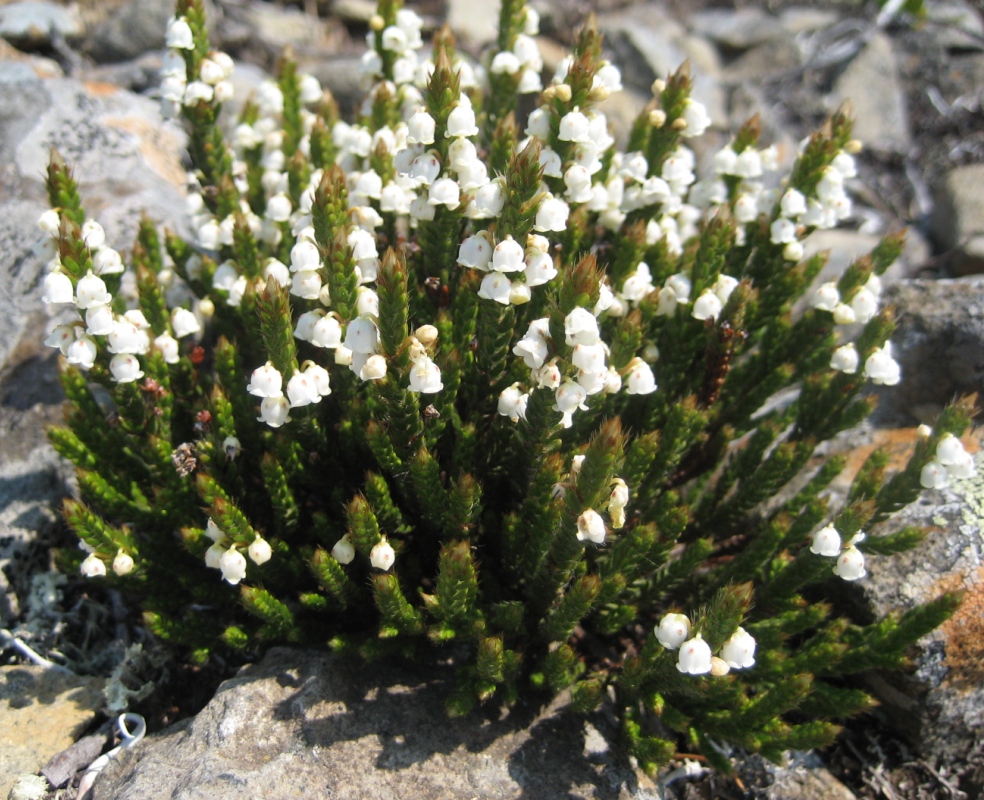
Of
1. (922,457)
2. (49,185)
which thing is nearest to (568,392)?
(922,457)

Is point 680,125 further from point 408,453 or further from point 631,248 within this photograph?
point 408,453

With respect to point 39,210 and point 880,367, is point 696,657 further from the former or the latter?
point 39,210

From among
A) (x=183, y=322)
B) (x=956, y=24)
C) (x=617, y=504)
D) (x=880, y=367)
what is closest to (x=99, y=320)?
(x=183, y=322)

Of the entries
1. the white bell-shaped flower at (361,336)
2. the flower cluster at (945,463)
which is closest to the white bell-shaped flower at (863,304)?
the flower cluster at (945,463)

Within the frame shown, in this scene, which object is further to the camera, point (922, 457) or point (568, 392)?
point (922, 457)

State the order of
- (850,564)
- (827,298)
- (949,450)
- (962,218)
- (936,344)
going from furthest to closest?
(962,218)
(936,344)
(827,298)
(949,450)
(850,564)
